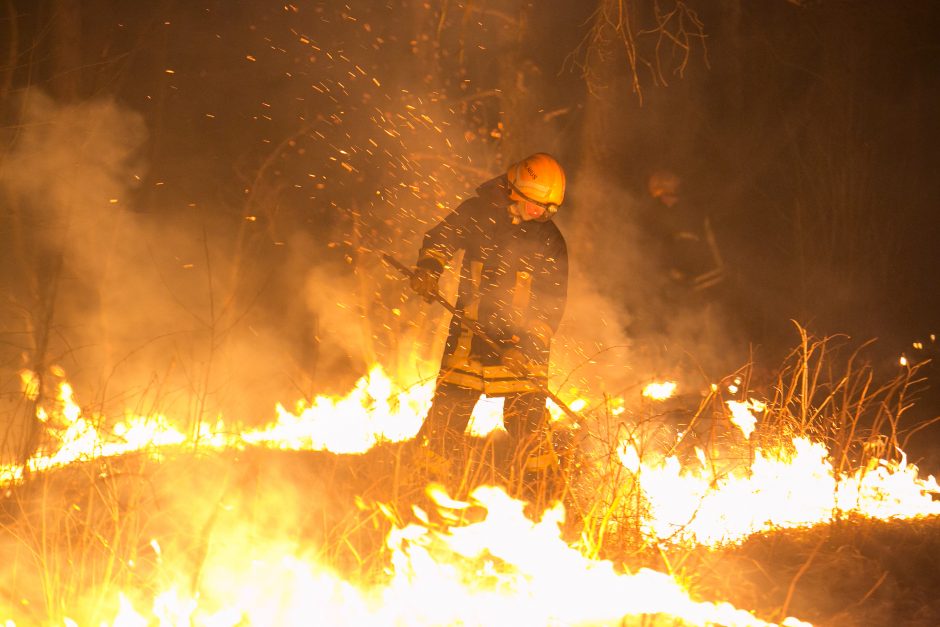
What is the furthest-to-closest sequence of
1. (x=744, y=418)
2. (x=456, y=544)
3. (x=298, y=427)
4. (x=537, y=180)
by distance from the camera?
(x=298, y=427) → (x=744, y=418) → (x=537, y=180) → (x=456, y=544)

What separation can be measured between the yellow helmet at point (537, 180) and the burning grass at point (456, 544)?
151 cm

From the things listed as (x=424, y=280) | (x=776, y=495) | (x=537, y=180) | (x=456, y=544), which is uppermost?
(x=537, y=180)

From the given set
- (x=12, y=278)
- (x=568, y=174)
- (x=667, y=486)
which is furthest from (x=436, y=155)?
(x=667, y=486)

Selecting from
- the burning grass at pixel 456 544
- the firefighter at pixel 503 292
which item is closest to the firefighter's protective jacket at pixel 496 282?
the firefighter at pixel 503 292

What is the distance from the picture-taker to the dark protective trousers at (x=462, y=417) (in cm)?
497

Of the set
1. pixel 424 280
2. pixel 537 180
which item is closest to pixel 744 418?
pixel 537 180

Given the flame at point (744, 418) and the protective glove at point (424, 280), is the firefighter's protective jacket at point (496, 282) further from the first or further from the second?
the flame at point (744, 418)

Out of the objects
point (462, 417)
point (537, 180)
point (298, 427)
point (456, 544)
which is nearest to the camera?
point (456, 544)

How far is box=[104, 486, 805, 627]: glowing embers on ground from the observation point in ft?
10.9

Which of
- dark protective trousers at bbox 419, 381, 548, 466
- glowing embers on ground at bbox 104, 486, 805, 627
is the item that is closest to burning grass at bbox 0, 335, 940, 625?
glowing embers on ground at bbox 104, 486, 805, 627

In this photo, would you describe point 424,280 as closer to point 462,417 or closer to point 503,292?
point 503,292

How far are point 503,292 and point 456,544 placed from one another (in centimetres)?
210

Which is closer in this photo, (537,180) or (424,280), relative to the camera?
(424,280)

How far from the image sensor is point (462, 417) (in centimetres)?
506
